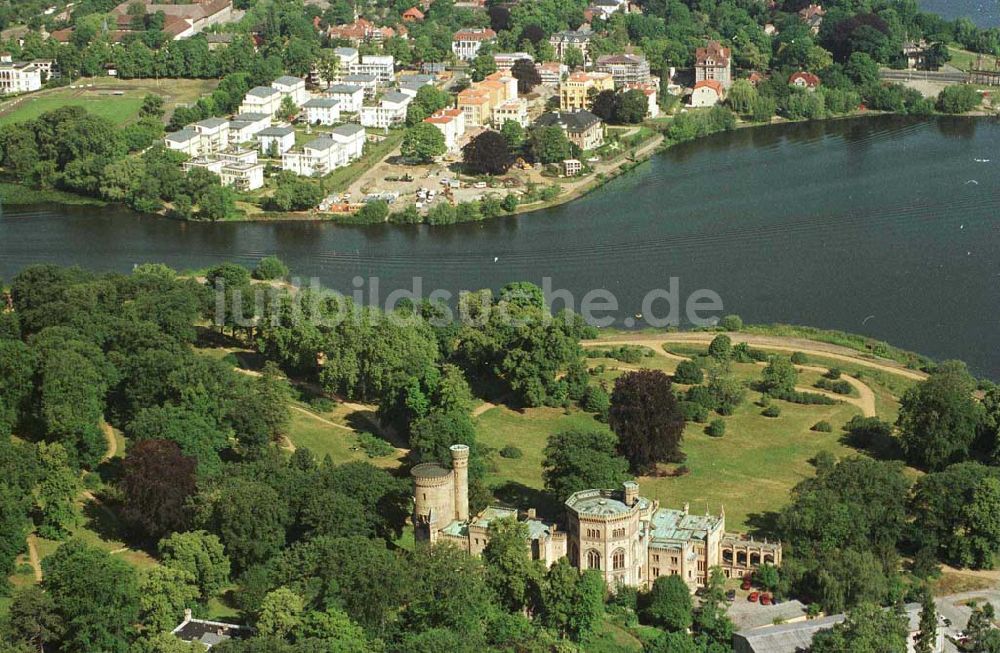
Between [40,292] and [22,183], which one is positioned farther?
[22,183]

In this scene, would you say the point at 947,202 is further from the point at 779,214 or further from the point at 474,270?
the point at 474,270

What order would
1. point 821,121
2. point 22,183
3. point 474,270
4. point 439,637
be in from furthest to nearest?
point 821,121, point 22,183, point 474,270, point 439,637

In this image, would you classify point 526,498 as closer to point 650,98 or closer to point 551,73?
point 650,98

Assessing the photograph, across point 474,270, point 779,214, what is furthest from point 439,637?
point 779,214

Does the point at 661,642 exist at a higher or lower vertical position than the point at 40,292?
lower

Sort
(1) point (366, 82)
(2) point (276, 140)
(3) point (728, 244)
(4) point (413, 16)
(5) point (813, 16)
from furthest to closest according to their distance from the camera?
(4) point (413, 16) → (5) point (813, 16) → (1) point (366, 82) → (2) point (276, 140) → (3) point (728, 244)

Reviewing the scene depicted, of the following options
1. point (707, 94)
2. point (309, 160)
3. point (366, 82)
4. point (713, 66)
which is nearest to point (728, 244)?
point (309, 160)

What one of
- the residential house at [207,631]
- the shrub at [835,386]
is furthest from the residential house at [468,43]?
the residential house at [207,631]

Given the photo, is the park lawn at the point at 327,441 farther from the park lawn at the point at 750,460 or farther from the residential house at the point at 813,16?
the residential house at the point at 813,16

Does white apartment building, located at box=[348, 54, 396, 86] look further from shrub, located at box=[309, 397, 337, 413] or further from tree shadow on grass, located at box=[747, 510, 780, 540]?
tree shadow on grass, located at box=[747, 510, 780, 540]
